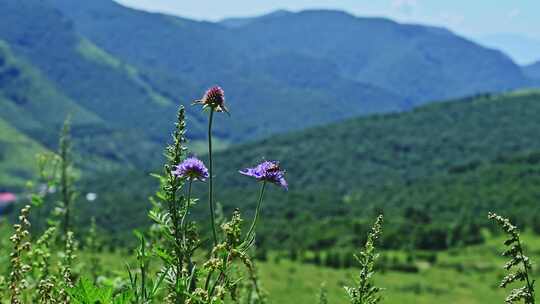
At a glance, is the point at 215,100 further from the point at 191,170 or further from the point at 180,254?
the point at 180,254

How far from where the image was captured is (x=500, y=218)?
324 cm

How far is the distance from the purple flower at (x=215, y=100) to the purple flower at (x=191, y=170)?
1.35ft

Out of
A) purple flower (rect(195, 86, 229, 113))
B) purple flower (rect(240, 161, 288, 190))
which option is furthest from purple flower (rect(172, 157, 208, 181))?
purple flower (rect(195, 86, 229, 113))

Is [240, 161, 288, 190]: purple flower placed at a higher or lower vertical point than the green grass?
lower

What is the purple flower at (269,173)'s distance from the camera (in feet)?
13.9

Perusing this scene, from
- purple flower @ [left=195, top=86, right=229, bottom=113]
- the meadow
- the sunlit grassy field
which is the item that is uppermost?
the sunlit grassy field

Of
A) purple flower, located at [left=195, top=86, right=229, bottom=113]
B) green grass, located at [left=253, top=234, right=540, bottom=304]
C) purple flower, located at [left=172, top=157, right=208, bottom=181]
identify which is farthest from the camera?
green grass, located at [left=253, top=234, right=540, bottom=304]

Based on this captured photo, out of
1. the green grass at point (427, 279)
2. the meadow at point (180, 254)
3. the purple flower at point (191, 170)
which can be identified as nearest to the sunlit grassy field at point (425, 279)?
the green grass at point (427, 279)

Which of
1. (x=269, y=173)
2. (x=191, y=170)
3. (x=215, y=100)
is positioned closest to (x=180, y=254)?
(x=191, y=170)

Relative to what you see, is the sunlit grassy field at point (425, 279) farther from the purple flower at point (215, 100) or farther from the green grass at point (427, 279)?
the purple flower at point (215, 100)

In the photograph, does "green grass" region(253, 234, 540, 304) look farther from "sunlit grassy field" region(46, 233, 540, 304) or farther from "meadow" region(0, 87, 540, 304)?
"meadow" region(0, 87, 540, 304)

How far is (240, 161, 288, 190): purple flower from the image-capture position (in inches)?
167

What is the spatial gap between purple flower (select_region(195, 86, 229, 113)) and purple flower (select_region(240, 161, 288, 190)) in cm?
39

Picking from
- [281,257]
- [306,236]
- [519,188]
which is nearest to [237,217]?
[281,257]
